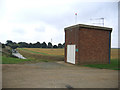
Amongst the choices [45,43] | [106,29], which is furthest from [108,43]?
[45,43]

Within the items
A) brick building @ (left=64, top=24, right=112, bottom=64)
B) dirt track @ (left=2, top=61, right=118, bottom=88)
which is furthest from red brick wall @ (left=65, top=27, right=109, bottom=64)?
dirt track @ (left=2, top=61, right=118, bottom=88)

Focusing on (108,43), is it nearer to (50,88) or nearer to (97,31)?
(97,31)

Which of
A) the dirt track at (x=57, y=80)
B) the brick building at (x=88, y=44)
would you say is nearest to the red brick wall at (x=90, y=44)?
the brick building at (x=88, y=44)

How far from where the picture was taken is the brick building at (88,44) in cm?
1319

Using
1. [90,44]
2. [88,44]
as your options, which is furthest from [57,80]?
[90,44]

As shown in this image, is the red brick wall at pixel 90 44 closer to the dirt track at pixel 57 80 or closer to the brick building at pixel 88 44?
the brick building at pixel 88 44

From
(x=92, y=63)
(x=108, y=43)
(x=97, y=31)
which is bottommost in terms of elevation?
(x=92, y=63)

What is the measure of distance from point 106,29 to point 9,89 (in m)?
13.2

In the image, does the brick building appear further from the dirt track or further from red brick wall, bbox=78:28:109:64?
the dirt track

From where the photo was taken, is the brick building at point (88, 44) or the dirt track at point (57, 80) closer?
the dirt track at point (57, 80)

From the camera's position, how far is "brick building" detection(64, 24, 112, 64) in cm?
1319

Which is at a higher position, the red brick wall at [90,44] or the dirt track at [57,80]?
the red brick wall at [90,44]

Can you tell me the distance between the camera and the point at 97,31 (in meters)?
14.2

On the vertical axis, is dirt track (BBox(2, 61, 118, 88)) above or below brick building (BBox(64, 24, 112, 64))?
below
